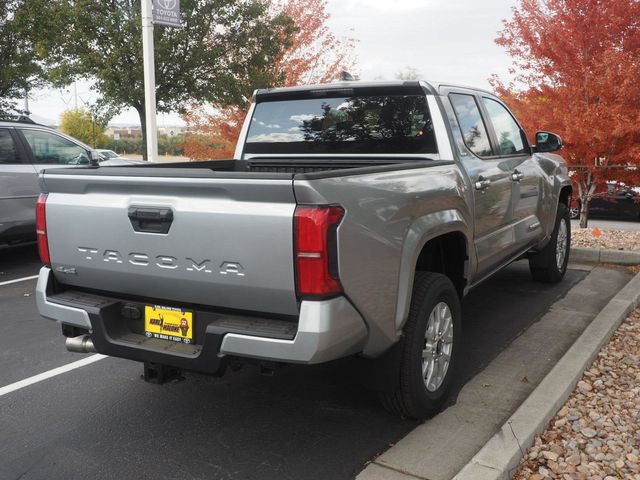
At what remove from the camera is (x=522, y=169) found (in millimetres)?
5328

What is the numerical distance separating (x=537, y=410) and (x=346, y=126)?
2.28 metres

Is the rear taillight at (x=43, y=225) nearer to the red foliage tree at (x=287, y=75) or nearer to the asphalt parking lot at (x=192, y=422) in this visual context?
the asphalt parking lot at (x=192, y=422)

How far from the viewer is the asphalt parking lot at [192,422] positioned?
3.05 meters

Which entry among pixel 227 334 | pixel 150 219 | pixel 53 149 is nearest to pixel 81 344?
pixel 150 219

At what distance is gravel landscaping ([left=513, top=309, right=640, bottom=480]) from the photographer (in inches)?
116

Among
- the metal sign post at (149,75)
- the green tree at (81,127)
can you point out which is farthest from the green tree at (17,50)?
the green tree at (81,127)

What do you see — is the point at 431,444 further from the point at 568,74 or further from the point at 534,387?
the point at 568,74

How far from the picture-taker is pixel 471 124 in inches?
182

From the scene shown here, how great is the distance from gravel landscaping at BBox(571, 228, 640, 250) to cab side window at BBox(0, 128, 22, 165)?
7370 millimetres

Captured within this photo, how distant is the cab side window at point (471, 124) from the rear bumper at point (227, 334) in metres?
2.17

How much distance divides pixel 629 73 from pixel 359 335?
27.5ft

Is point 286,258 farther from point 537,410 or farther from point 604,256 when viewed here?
point 604,256

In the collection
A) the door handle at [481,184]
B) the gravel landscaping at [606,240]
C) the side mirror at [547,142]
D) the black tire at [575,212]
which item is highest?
the side mirror at [547,142]

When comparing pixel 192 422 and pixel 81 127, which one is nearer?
pixel 192 422
